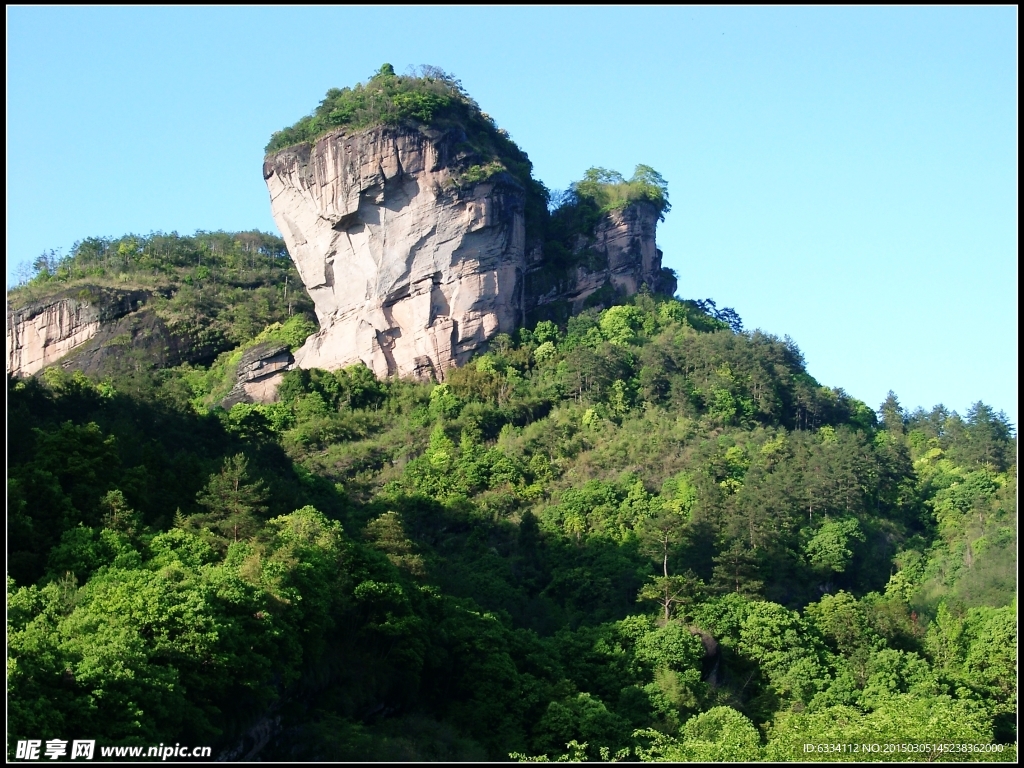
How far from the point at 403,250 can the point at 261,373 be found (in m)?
7.15

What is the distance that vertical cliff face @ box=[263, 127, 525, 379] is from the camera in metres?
62.7

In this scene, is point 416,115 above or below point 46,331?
above

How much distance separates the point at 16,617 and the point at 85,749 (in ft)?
15.2

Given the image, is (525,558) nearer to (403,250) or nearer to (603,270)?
(403,250)

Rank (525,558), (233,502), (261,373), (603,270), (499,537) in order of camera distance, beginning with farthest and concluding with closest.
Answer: (603,270) < (261,373) < (499,537) < (525,558) < (233,502)

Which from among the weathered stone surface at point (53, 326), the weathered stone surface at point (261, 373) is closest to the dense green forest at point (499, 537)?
the weathered stone surface at point (53, 326)

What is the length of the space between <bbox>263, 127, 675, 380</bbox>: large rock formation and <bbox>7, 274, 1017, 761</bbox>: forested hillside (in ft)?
5.06

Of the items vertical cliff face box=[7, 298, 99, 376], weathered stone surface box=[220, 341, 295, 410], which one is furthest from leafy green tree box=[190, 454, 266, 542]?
vertical cliff face box=[7, 298, 99, 376]

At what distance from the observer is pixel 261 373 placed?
62.8 m

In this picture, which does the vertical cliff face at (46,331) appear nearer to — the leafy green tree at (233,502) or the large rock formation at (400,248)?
the large rock formation at (400,248)

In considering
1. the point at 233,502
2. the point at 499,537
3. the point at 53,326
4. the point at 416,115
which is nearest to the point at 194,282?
the point at 53,326

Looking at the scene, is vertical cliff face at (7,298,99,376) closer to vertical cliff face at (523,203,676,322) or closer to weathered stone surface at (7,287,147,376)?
weathered stone surface at (7,287,147,376)

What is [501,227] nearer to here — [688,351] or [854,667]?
[688,351]

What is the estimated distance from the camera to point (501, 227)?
64.6m
